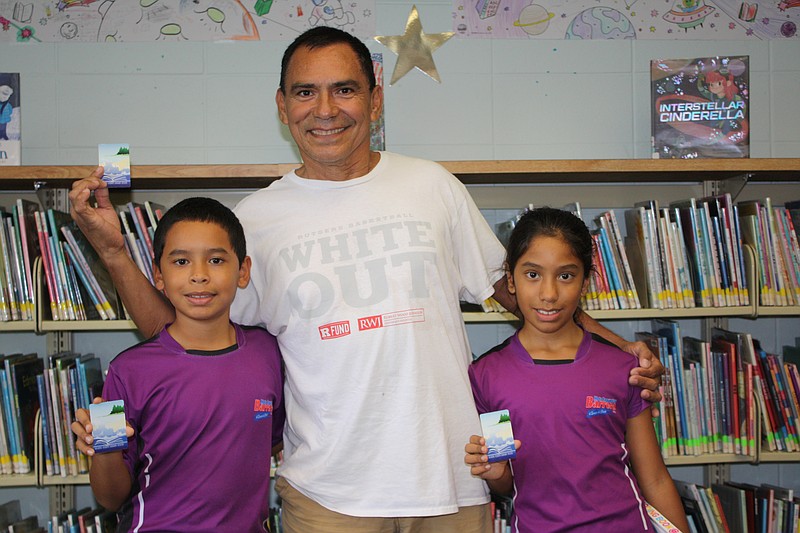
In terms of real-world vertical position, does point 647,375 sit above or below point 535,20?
below

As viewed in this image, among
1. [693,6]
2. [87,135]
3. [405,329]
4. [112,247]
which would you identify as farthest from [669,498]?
[87,135]

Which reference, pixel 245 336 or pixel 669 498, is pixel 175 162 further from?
pixel 669 498

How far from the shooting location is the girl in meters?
1.72

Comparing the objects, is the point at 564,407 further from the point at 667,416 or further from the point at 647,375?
the point at 667,416

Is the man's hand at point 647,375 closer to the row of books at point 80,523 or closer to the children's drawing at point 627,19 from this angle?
the children's drawing at point 627,19

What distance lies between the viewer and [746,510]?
2.74 metres

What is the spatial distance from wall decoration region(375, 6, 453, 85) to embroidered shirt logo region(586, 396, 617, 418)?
1736 millimetres

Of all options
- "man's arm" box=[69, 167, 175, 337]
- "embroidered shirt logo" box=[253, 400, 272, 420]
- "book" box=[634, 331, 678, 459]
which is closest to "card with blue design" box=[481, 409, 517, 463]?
"embroidered shirt logo" box=[253, 400, 272, 420]

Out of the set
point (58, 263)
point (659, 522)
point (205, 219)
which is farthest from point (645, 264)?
point (58, 263)

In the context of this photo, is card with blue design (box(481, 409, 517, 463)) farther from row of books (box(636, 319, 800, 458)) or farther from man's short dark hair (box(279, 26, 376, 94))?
row of books (box(636, 319, 800, 458))

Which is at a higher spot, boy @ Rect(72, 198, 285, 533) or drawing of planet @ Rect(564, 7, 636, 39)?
drawing of planet @ Rect(564, 7, 636, 39)

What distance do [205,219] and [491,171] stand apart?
1.15 meters

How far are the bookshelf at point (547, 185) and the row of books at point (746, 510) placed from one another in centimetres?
13

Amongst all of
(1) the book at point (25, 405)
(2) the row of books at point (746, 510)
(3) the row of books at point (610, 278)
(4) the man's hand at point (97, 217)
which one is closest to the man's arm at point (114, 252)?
(4) the man's hand at point (97, 217)
